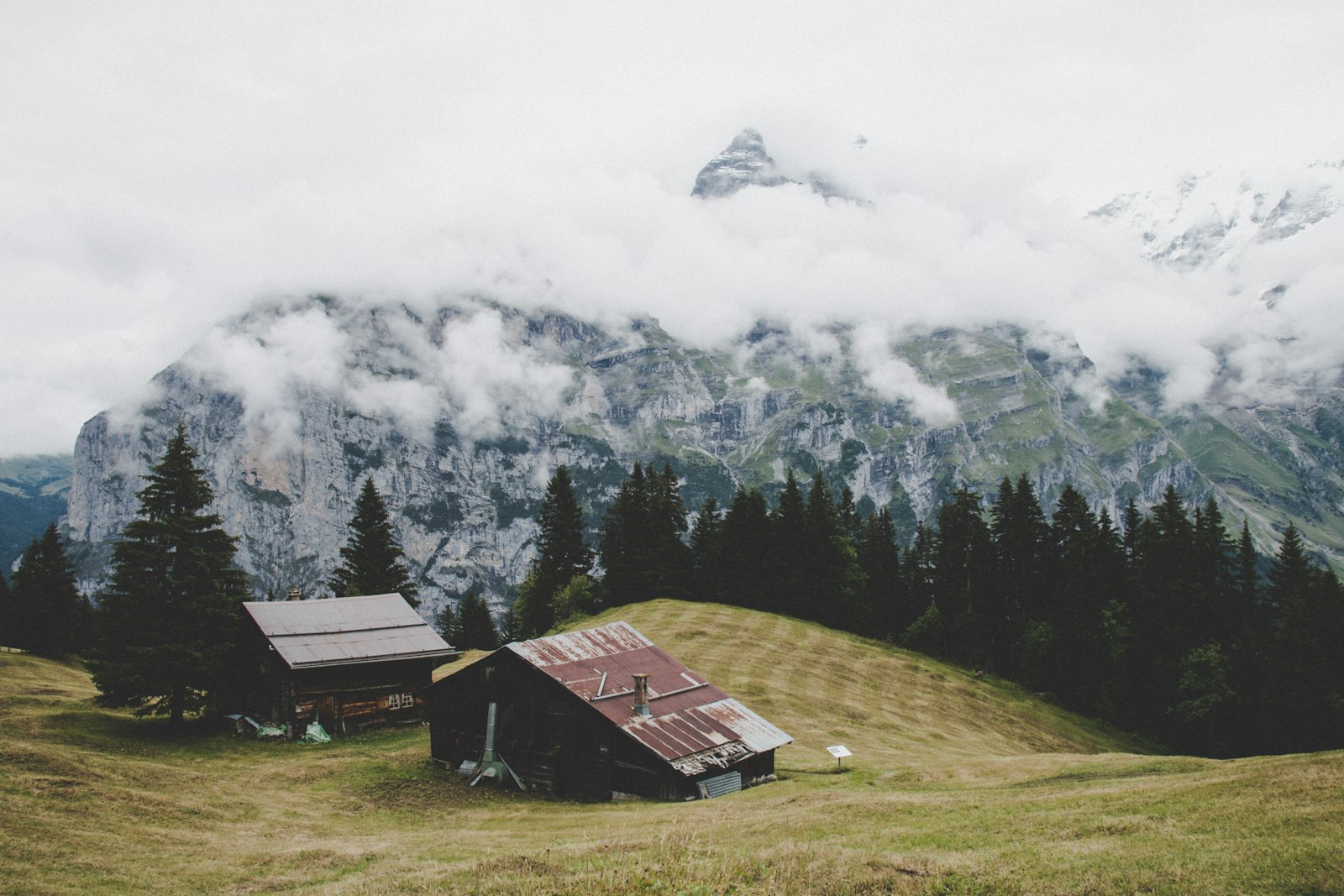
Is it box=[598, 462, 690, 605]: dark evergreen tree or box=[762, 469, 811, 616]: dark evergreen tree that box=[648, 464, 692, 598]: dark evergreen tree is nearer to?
box=[598, 462, 690, 605]: dark evergreen tree

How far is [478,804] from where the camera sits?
30.6 m

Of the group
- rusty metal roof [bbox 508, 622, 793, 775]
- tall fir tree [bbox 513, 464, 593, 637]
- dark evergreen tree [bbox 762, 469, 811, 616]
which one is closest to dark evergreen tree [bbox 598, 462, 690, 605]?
tall fir tree [bbox 513, 464, 593, 637]

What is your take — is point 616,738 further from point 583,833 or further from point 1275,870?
point 1275,870

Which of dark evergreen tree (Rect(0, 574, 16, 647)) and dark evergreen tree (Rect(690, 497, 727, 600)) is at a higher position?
dark evergreen tree (Rect(690, 497, 727, 600))

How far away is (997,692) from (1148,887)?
57.2 meters

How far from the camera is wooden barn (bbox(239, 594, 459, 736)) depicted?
147 feet

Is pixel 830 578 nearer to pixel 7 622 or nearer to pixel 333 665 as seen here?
pixel 333 665

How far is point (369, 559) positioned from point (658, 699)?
1798 inches

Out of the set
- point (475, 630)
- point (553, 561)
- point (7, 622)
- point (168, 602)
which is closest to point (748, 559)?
point (553, 561)

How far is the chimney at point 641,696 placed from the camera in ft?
107

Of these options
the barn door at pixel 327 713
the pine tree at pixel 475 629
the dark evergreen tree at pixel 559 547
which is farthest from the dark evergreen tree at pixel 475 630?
the barn door at pixel 327 713

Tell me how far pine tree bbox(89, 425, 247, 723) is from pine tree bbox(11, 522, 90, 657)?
42919 millimetres

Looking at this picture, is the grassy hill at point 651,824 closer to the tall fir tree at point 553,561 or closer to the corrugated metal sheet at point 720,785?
the corrugated metal sheet at point 720,785

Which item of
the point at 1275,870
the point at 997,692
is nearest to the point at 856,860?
the point at 1275,870
